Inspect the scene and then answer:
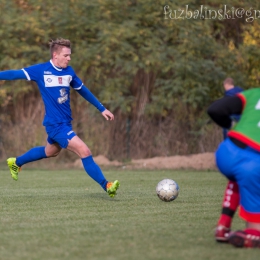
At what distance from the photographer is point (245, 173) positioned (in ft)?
17.4

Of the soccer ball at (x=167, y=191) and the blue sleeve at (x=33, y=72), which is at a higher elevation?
the blue sleeve at (x=33, y=72)

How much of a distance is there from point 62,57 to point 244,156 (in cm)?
426

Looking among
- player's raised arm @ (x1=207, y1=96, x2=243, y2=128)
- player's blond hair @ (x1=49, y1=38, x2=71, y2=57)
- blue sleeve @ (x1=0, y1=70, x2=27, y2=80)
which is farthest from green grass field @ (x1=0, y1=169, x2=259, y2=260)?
player's blond hair @ (x1=49, y1=38, x2=71, y2=57)

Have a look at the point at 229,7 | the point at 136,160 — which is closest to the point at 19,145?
the point at 136,160

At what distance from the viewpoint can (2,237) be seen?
6.03 m

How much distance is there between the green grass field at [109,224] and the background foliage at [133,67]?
7.82m

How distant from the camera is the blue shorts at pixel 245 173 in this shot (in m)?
5.30

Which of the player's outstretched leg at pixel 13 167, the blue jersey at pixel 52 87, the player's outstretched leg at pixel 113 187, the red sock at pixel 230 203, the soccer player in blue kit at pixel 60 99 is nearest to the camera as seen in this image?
the red sock at pixel 230 203

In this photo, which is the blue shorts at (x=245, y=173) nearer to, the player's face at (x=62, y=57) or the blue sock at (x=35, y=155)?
the player's face at (x=62, y=57)

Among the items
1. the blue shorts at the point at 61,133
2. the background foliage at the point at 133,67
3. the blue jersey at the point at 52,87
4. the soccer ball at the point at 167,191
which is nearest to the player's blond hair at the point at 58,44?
the blue jersey at the point at 52,87

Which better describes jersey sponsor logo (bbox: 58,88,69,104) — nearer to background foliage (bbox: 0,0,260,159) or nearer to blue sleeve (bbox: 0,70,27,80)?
blue sleeve (bbox: 0,70,27,80)

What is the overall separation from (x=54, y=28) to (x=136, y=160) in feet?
17.2

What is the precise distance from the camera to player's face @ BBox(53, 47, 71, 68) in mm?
9023

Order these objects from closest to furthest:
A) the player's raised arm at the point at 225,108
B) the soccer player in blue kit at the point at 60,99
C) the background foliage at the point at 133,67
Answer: the player's raised arm at the point at 225,108
the soccer player in blue kit at the point at 60,99
the background foliage at the point at 133,67
